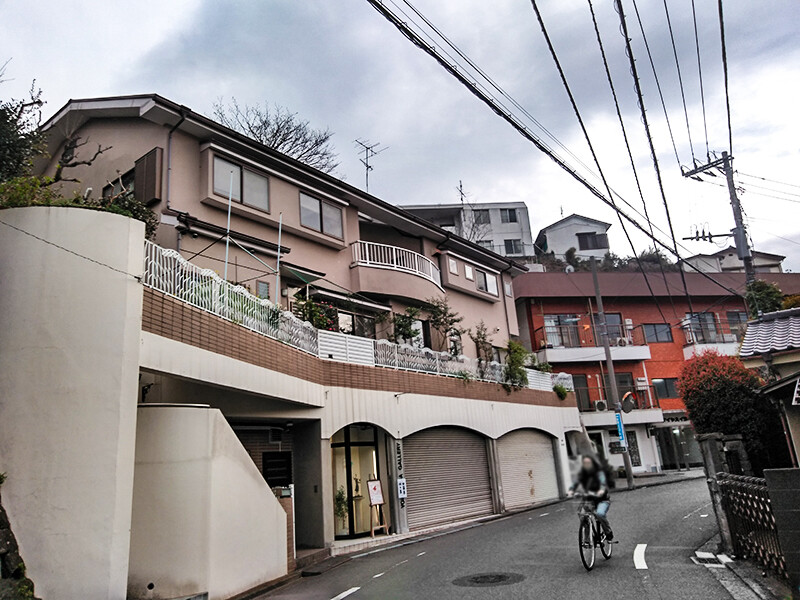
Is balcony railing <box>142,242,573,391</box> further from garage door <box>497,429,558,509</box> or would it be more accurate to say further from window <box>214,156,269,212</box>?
window <box>214,156,269,212</box>

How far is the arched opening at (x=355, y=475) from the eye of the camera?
16.7 meters

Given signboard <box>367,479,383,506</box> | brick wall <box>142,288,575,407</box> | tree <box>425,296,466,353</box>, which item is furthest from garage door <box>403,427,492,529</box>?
tree <box>425,296,466,353</box>

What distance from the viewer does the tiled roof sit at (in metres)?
12.5

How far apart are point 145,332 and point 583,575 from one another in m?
7.73

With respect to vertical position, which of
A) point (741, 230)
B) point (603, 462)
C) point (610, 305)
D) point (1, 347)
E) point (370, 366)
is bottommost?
point (603, 462)

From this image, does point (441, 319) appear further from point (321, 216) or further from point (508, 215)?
point (508, 215)

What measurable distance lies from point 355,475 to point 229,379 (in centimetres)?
709

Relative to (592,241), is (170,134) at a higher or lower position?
lower

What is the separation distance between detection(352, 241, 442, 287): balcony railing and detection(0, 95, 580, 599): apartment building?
0.09 meters

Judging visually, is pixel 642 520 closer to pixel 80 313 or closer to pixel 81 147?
pixel 80 313

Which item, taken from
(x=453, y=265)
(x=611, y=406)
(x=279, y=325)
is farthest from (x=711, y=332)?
(x=279, y=325)

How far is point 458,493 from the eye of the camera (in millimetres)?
20844

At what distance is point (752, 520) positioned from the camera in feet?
28.5

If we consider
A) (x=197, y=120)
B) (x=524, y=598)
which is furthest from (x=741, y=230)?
(x=197, y=120)
